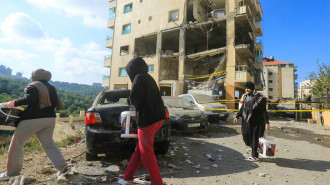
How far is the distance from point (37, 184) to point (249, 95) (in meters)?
4.41

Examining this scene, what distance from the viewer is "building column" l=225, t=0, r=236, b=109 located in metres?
17.0

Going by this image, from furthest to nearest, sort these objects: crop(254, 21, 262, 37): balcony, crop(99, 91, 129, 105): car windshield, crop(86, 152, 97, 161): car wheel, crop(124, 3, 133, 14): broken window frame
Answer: crop(124, 3, 133, 14): broken window frame < crop(254, 21, 262, 37): balcony < crop(99, 91, 129, 105): car windshield < crop(86, 152, 97, 161): car wheel

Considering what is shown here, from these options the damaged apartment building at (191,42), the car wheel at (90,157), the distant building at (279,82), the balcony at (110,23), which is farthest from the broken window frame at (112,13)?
the distant building at (279,82)

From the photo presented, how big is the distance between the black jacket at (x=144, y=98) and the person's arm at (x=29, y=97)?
156 cm

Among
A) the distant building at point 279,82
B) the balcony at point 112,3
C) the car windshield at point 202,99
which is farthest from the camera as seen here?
A: the distant building at point 279,82

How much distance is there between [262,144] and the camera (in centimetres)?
391

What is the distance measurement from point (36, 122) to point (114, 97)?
174 centimetres

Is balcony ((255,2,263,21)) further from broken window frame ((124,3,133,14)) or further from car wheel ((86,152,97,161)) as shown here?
car wheel ((86,152,97,161))

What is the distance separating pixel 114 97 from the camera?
4230mm

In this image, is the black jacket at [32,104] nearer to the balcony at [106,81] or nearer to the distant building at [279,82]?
the balcony at [106,81]

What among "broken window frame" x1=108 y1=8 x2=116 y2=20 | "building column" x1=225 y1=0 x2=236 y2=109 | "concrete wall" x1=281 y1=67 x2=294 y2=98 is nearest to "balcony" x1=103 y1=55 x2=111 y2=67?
"broken window frame" x1=108 y1=8 x2=116 y2=20

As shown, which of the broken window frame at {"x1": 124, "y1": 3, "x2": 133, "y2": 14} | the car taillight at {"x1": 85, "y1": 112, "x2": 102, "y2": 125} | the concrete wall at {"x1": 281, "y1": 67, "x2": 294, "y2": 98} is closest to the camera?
the car taillight at {"x1": 85, "y1": 112, "x2": 102, "y2": 125}

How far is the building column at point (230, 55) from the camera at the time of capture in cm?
1703

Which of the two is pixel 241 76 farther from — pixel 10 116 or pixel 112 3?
pixel 112 3
